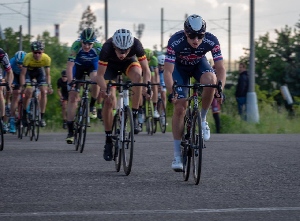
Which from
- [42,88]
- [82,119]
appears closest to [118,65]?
[82,119]

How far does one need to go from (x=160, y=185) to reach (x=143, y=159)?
3639 mm

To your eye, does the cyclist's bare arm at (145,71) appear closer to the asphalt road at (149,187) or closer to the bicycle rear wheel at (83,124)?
the asphalt road at (149,187)

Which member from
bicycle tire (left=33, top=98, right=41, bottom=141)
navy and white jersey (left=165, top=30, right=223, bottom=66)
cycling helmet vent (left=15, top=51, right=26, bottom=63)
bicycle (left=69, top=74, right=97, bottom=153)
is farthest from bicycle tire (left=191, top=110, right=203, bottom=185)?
cycling helmet vent (left=15, top=51, right=26, bottom=63)

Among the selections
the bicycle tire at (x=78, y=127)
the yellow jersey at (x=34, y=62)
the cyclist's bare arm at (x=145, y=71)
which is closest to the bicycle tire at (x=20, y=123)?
the yellow jersey at (x=34, y=62)

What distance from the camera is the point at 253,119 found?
28.4 m

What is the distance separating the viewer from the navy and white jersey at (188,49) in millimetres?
11078

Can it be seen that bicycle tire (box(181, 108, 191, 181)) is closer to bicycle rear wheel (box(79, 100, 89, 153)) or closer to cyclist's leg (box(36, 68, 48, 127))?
bicycle rear wheel (box(79, 100, 89, 153))

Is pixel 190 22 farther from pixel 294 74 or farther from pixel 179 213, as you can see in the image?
pixel 294 74

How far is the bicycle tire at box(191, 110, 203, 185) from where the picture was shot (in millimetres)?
10242

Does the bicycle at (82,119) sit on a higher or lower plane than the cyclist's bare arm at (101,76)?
lower

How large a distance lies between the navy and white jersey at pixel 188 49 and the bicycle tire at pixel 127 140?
99cm

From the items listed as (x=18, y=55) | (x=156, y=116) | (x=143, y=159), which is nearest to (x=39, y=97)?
(x=18, y=55)

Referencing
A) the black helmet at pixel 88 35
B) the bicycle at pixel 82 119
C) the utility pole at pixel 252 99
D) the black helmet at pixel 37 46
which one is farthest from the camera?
the utility pole at pixel 252 99

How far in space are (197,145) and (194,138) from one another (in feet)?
0.56
